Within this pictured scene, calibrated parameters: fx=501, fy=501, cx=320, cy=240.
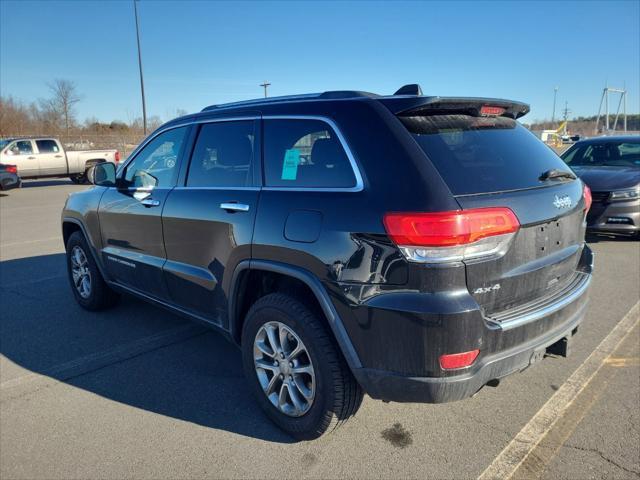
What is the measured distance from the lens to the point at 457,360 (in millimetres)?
2287

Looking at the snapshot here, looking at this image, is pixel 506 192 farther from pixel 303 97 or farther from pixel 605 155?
pixel 605 155

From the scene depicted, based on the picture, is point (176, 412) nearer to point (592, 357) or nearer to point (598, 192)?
point (592, 357)

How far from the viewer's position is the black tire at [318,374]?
8.57ft

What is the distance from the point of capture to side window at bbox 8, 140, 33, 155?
19.1 metres

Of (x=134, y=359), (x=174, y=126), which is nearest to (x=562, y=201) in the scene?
(x=174, y=126)

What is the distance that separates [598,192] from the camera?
23.9 ft

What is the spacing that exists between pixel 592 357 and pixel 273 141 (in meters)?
2.92

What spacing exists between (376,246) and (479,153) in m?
0.82

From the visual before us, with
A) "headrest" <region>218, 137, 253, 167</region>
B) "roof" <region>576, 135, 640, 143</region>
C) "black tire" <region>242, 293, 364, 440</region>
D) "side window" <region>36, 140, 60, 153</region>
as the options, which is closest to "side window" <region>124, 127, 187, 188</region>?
"headrest" <region>218, 137, 253, 167</region>

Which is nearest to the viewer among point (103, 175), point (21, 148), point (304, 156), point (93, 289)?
point (304, 156)

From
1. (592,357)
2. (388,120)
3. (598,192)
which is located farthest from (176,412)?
(598,192)

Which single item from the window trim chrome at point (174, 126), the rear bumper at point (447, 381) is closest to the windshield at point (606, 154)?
the rear bumper at point (447, 381)

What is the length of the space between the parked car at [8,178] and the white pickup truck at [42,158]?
167cm

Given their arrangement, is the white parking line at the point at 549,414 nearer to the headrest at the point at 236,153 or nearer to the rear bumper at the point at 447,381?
the rear bumper at the point at 447,381
